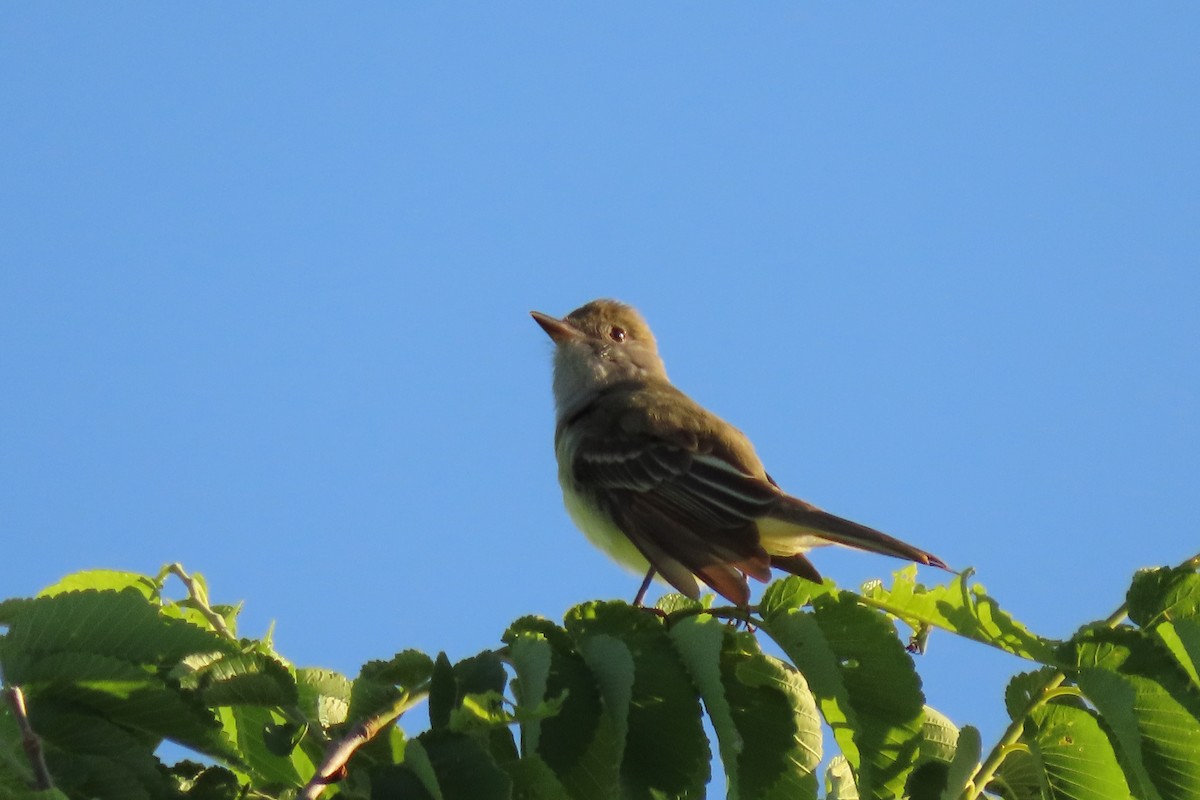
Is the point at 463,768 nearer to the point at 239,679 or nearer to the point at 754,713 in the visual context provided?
the point at 239,679

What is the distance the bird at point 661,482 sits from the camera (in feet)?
17.5

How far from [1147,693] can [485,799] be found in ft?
4.65

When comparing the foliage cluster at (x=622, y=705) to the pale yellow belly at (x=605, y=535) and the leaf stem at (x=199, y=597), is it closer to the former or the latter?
the leaf stem at (x=199, y=597)

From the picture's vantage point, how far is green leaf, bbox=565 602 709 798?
2.74m

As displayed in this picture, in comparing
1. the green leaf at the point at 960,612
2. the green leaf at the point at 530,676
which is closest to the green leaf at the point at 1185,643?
the green leaf at the point at 960,612

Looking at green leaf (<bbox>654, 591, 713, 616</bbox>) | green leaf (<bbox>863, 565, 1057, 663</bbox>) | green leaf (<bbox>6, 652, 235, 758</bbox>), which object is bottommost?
green leaf (<bbox>6, 652, 235, 758</bbox>)

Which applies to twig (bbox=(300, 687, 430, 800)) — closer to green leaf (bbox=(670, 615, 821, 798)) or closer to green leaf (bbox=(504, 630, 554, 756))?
green leaf (bbox=(504, 630, 554, 756))

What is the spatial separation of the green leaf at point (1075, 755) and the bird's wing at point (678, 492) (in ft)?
6.24

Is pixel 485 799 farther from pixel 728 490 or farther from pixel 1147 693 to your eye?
pixel 728 490

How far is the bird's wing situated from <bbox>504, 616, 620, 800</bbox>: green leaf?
1984mm

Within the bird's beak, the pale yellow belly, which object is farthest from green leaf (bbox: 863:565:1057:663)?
the bird's beak

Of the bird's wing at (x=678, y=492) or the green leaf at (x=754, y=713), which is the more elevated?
the bird's wing at (x=678, y=492)

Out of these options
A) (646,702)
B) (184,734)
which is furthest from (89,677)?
(646,702)

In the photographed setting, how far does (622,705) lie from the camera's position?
8.91ft
